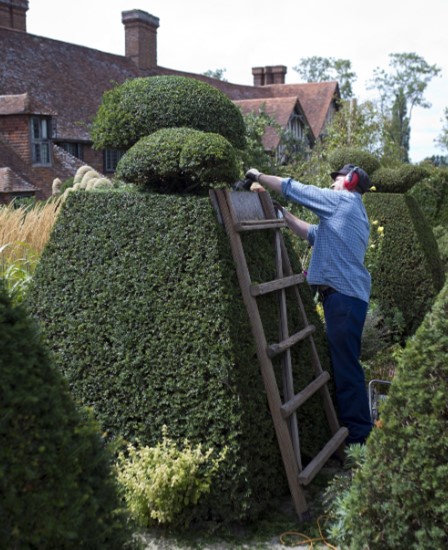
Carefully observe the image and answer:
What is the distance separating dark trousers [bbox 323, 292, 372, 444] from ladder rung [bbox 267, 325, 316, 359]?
7.8 inches

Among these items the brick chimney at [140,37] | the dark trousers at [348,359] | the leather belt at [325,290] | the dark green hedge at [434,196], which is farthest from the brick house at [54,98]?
the dark trousers at [348,359]

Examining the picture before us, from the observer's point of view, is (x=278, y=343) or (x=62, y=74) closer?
(x=278, y=343)

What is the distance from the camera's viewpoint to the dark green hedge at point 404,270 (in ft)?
32.2

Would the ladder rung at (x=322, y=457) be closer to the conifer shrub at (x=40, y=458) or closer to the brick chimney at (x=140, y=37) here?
the conifer shrub at (x=40, y=458)

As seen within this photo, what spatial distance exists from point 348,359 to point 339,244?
88 cm

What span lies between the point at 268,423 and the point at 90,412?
6.61ft

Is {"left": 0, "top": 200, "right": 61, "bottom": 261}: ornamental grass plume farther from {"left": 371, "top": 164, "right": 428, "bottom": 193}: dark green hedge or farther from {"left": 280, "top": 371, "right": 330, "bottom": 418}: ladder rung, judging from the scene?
{"left": 371, "top": 164, "right": 428, "bottom": 193}: dark green hedge

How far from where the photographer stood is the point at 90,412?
2.70 metres

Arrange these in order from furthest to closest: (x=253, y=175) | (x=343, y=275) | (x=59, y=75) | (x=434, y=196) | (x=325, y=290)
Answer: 1. (x=59, y=75)
2. (x=434, y=196)
3. (x=325, y=290)
4. (x=343, y=275)
5. (x=253, y=175)

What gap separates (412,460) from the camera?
280 cm

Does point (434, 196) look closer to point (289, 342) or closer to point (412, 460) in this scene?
point (289, 342)

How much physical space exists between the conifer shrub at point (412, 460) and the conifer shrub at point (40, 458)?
1.08 m

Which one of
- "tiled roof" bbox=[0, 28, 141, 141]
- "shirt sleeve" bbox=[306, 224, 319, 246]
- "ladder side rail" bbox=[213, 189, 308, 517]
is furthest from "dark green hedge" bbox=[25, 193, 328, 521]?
"tiled roof" bbox=[0, 28, 141, 141]

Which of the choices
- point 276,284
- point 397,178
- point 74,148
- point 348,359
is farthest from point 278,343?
point 74,148
